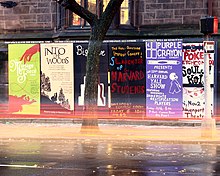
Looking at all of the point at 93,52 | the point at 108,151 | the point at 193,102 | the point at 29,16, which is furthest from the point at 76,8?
the point at 193,102

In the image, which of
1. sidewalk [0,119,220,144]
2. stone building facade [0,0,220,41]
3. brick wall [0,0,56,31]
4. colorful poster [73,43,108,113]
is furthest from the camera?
brick wall [0,0,56,31]

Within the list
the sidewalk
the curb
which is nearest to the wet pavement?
the sidewalk

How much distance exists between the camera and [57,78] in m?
17.5

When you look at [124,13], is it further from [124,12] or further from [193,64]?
[193,64]

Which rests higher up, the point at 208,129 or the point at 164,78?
the point at 164,78

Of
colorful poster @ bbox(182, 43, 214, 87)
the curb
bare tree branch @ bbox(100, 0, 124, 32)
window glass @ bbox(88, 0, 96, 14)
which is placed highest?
window glass @ bbox(88, 0, 96, 14)

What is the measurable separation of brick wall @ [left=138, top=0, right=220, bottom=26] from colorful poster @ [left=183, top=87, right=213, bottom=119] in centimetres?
259

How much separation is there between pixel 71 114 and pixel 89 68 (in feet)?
13.0

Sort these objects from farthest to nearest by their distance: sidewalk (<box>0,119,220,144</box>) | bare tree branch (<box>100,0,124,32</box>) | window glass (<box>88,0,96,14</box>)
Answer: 1. window glass (<box>88,0,96,14</box>)
2. bare tree branch (<box>100,0,124,32</box>)
3. sidewalk (<box>0,119,220,144</box>)

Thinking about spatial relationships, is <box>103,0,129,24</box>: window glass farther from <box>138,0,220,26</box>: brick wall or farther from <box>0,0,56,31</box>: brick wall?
<box>0,0,56,31</box>: brick wall

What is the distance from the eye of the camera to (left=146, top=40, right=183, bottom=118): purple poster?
1633cm

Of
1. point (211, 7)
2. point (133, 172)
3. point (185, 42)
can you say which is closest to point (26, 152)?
point (133, 172)

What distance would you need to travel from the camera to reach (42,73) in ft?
58.1

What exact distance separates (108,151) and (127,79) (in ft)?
21.0
